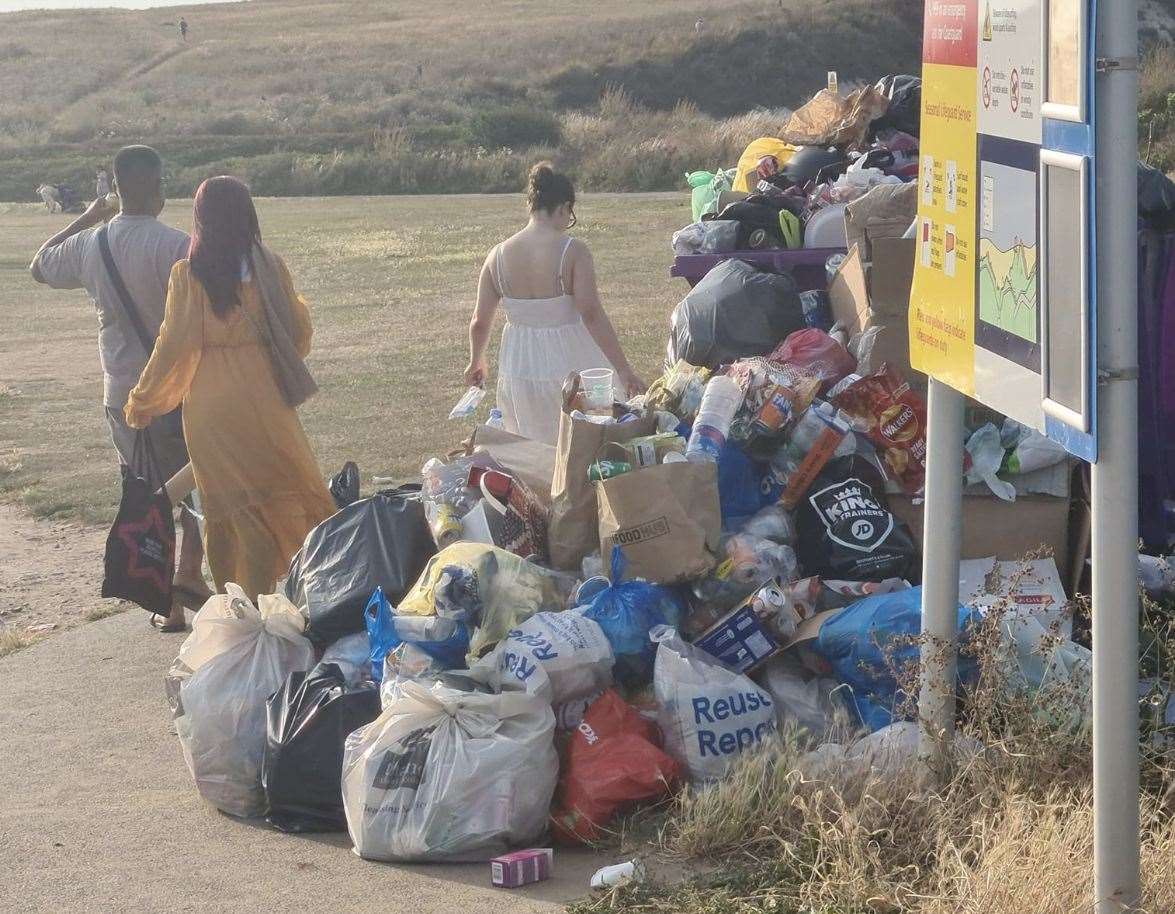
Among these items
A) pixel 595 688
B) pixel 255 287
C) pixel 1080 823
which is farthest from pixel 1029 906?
pixel 255 287

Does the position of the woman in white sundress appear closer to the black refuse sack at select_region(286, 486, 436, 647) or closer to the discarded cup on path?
the black refuse sack at select_region(286, 486, 436, 647)

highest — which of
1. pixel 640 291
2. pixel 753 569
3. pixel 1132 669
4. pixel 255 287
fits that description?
pixel 255 287

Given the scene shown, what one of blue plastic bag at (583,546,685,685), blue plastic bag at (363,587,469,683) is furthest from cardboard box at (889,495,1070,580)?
blue plastic bag at (363,587,469,683)

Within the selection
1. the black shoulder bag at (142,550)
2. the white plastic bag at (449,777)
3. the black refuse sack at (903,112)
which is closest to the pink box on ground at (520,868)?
the white plastic bag at (449,777)

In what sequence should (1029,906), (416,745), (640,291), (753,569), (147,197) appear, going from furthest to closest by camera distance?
A: (640,291)
(147,197)
(753,569)
(416,745)
(1029,906)

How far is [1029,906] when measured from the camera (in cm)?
290

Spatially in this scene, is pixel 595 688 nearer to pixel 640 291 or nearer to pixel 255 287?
pixel 255 287

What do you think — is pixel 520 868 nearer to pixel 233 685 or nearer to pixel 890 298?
pixel 233 685

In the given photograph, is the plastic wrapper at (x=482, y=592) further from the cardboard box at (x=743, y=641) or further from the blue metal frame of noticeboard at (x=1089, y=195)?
the blue metal frame of noticeboard at (x=1089, y=195)

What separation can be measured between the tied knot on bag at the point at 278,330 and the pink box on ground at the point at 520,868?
2.43m

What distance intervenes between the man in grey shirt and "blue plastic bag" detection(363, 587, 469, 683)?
207 centimetres

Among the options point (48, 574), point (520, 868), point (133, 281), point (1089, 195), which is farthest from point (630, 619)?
point (48, 574)

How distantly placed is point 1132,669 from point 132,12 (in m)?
97.3

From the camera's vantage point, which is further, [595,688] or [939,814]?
[595,688]
